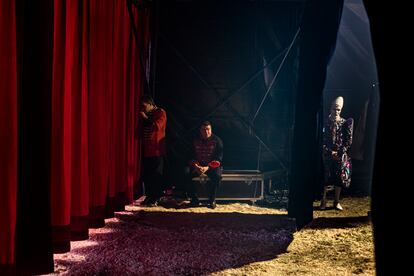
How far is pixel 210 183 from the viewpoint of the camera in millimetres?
6371

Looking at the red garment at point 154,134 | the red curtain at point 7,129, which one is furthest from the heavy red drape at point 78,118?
the red garment at point 154,134

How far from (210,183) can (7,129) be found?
13.3 feet

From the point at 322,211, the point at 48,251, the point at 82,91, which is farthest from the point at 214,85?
the point at 48,251

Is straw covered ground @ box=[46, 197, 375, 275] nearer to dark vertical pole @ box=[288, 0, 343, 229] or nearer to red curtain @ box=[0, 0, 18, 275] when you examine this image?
dark vertical pole @ box=[288, 0, 343, 229]

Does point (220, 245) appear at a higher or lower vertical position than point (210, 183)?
lower

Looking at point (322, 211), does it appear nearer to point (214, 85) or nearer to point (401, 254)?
point (214, 85)

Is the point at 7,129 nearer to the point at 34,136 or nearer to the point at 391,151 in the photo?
the point at 34,136

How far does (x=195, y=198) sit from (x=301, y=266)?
2978mm

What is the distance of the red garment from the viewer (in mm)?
6027

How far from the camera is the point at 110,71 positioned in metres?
4.84

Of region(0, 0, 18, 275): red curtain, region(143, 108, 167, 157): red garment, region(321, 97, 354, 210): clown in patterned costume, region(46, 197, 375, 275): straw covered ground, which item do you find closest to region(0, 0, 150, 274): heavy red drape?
region(0, 0, 18, 275): red curtain

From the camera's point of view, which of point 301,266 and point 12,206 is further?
point 301,266

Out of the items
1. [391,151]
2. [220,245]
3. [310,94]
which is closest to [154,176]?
[220,245]

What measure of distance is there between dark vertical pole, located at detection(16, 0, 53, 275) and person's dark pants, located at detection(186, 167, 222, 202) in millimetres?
3496
